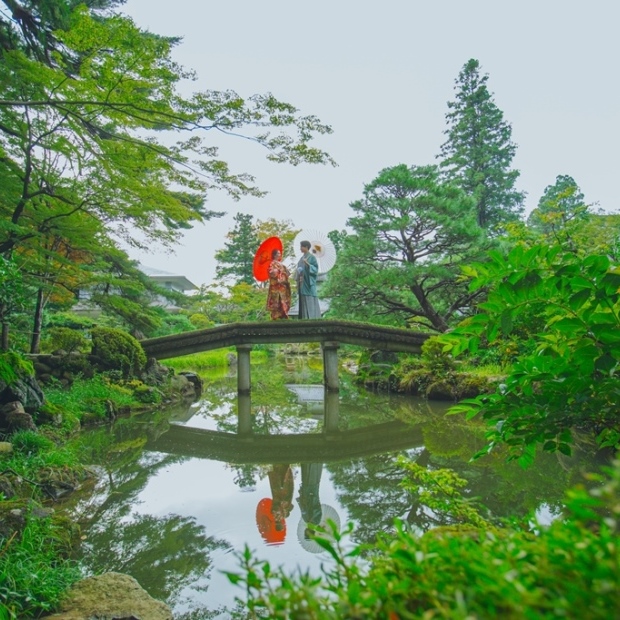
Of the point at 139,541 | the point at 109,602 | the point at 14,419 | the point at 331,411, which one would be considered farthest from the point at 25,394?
the point at 331,411

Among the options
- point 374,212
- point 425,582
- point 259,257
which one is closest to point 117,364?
point 259,257

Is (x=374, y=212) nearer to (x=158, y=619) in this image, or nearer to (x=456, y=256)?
(x=456, y=256)

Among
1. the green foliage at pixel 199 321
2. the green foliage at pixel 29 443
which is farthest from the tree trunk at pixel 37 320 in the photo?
the green foliage at pixel 199 321

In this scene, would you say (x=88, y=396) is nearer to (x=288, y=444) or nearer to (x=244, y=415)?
(x=244, y=415)

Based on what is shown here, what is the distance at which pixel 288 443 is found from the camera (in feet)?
23.7

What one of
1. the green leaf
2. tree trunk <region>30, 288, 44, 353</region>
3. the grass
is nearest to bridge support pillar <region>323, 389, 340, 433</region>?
the grass

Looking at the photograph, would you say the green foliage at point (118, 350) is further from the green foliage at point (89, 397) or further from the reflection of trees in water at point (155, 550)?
the reflection of trees in water at point (155, 550)

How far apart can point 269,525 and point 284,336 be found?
311 inches

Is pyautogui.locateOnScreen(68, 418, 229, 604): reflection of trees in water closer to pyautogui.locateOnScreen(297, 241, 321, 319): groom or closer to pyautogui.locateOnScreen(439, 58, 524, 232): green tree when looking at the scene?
pyautogui.locateOnScreen(297, 241, 321, 319): groom

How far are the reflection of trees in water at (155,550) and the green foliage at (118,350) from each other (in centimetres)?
650

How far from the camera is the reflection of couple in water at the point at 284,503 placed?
366 centimetres

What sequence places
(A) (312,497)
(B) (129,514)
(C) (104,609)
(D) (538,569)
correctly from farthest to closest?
(A) (312,497)
(B) (129,514)
(C) (104,609)
(D) (538,569)

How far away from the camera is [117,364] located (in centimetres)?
1012

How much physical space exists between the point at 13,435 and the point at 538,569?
5.91m
